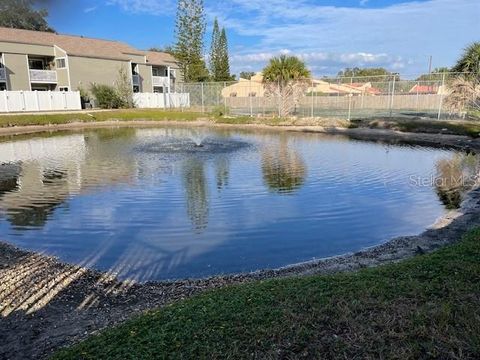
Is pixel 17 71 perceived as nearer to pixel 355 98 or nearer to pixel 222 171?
pixel 355 98

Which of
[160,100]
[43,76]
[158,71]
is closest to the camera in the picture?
[43,76]

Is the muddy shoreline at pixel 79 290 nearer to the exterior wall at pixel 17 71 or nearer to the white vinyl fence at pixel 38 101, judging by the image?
the white vinyl fence at pixel 38 101

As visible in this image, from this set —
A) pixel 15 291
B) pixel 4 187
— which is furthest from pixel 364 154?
pixel 15 291

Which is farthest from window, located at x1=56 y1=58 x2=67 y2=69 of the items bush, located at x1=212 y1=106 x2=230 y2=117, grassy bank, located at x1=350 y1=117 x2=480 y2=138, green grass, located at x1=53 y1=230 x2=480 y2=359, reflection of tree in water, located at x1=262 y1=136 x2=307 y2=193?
green grass, located at x1=53 y1=230 x2=480 y2=359

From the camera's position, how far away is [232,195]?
11.2 m

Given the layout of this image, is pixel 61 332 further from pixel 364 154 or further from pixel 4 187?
pixel 364 154

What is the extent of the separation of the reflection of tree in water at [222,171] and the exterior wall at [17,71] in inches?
1233

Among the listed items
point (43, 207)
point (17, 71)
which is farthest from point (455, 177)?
point (17, 71)

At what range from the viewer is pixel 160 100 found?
150ft

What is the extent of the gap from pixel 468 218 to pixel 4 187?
12.4 m

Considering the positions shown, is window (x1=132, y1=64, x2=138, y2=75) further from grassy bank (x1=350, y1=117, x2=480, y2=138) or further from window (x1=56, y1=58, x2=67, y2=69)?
grassy bank (x1=350, y1=117, x2=480, y2=138)

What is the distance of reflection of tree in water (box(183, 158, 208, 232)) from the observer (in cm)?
916

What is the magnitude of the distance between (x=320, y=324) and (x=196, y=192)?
322 inches

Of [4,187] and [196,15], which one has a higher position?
[196,15]
